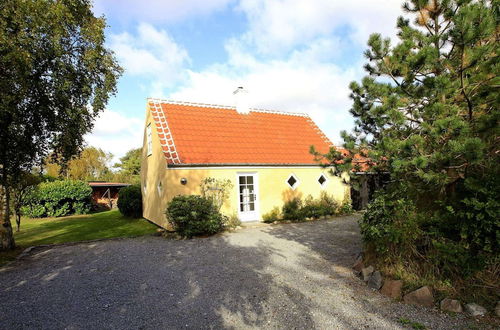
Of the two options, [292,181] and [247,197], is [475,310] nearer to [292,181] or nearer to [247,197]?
[247,197]

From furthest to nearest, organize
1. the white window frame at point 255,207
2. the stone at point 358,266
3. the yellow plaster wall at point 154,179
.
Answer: the white window frame at point 255,207 < the yellow plaster wall at point 154,179 < the stone at point 358,266

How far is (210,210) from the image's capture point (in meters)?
10.6

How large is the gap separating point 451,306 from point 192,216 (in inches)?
310

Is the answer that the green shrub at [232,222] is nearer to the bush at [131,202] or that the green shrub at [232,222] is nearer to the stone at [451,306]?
the bush at [131,202]

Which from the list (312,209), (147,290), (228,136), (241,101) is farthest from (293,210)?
(147,290)

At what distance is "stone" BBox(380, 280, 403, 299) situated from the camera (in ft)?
15.1

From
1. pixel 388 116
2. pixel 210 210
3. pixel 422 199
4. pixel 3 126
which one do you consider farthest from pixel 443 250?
pixel 3 126

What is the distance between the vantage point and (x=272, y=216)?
13.0 m

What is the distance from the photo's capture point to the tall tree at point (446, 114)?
3715mm

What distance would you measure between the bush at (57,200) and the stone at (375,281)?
840 inches

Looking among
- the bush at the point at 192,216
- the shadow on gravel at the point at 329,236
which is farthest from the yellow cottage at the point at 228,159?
the shadow on gravel at the point at 329,236

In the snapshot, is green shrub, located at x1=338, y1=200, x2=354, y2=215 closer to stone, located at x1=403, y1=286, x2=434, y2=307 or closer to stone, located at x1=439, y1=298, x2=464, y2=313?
stone, located at x1=403, y1=286, x2=434, y2=307

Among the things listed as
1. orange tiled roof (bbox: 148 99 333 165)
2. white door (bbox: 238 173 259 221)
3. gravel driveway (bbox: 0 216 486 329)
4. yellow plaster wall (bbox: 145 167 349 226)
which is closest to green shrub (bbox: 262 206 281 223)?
yellow plaster wall (bbox: 145 167 349 226)

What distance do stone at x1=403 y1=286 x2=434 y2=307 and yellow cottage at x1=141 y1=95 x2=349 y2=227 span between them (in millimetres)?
6888
